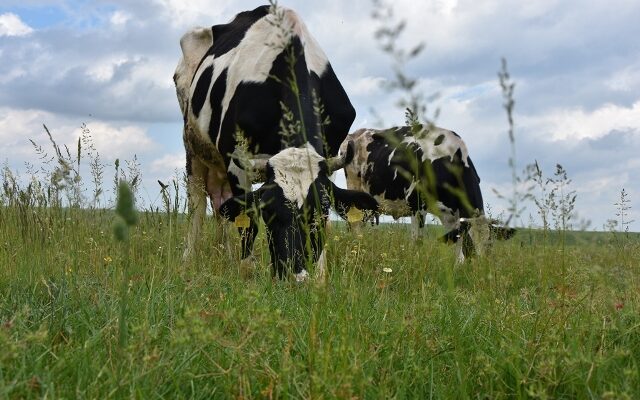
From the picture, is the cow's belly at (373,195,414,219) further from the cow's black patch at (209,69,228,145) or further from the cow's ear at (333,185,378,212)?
the cow's ear at (333,185,378,212)

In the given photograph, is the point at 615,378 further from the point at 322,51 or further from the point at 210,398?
the point at 322,51

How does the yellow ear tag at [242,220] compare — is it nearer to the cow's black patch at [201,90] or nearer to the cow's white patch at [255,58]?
the cow's white patch at [255,58]

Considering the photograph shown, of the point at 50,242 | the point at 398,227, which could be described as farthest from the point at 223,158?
the point at 50,242

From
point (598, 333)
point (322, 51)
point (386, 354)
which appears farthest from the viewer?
point (322, 51)

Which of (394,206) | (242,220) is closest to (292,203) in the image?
(242,220)

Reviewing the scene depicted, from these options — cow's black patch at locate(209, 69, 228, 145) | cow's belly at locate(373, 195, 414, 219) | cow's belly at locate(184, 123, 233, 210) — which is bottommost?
cow's belly at locate(373, 195, 414, 219)

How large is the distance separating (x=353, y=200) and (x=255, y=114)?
1783 millimetres

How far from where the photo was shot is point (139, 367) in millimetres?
1997

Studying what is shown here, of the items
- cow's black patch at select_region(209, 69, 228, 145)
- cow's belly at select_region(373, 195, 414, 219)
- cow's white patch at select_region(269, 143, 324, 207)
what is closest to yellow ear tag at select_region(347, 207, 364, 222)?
cow's white patch at select_region(269, 143, 324, 207)

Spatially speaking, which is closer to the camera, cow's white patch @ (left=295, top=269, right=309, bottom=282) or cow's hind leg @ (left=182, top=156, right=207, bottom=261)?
cow's white patch @ (left=295, top=269, right=309, bottom=282)

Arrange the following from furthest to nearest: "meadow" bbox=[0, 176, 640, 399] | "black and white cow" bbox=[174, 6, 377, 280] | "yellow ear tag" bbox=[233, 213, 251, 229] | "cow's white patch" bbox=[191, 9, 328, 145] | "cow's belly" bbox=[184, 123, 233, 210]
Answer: "cow's belly" bbox=[184, 123, 233, 210]
"cow's white patch" bbox=[191, 9, 328, 145]
"yellow ear tag" bbox=[233, 213, 251, 229]
"black and white cow" bbox=[174, 6, 377, 280]
"meadow" bbox=[0, 176, 640, 399]

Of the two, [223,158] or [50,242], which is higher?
[223,158]

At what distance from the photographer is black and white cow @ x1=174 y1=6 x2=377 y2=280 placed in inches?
223

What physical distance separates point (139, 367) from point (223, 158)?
588 centimetres
